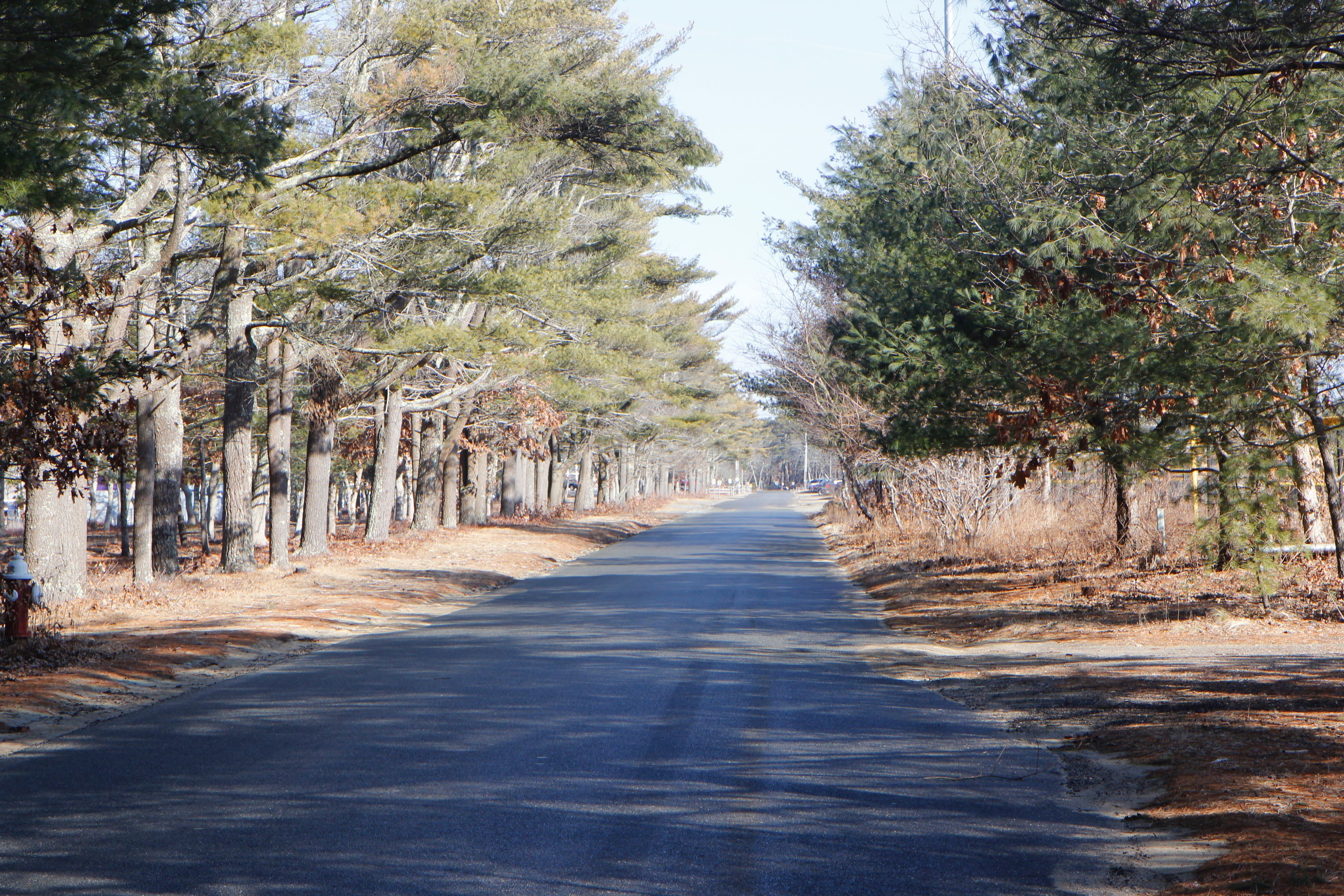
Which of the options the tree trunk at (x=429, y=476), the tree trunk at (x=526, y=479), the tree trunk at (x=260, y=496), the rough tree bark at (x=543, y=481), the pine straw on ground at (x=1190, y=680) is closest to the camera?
the pine straw on ground at (x=1190, y=680)

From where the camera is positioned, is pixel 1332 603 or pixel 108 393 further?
pixel 108 393

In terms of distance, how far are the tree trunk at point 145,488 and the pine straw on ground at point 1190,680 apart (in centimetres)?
1336

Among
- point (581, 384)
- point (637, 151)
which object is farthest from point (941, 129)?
point (581, 384)

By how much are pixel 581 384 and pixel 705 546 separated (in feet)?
20.2

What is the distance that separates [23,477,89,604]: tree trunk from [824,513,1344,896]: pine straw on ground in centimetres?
1238

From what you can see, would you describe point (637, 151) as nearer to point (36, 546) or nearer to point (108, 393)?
point (108, 393)

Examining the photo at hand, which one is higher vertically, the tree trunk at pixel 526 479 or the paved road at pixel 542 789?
the tree trunk at pixel 526 479

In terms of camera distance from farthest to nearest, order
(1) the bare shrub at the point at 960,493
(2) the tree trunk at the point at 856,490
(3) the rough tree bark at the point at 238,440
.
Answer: (2) the tree trunk at the point at 856,490 → (1) the bare shrub at the point at 960,493 → (3) the rough tree bark at the point at 238,440

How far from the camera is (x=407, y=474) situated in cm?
6644

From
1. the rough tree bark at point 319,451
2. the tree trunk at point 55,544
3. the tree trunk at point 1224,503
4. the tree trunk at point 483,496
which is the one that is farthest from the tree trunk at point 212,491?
the tree trunk at point 1224,503

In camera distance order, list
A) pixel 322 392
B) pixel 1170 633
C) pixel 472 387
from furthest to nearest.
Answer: pixel 472 387, pixel 322 392, pixel 1170 633

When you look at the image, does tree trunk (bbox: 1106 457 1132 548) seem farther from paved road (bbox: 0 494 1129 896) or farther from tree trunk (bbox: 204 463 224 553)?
tree trunk (bbox: 204 463 224 553)

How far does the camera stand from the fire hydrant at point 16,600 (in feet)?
38.4

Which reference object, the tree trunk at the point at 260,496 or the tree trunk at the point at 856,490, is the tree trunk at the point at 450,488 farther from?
the tree trunk at the point at 856,490
